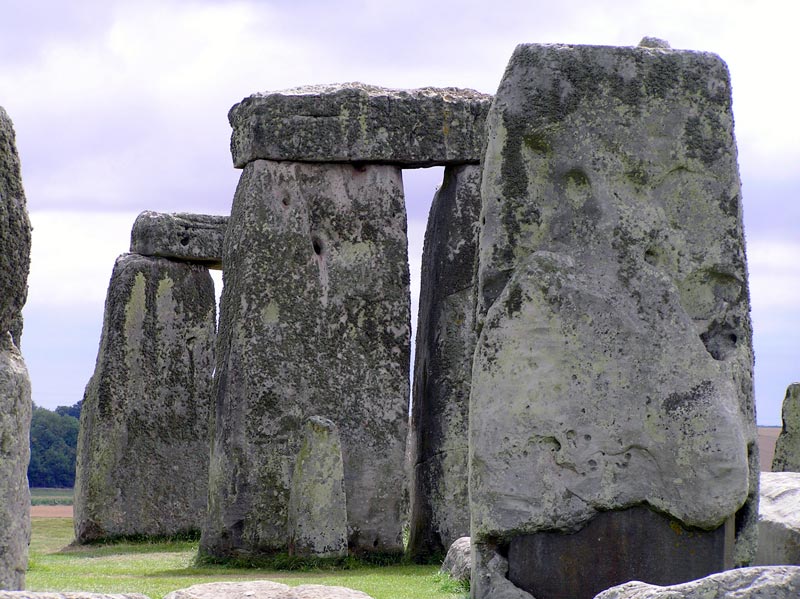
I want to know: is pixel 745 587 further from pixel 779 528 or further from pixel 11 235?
pixel 779 528

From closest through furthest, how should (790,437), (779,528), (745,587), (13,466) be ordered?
(745,587), (13,466), (779,528), (790,437)

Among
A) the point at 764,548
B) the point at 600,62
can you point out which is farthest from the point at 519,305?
the point at 764,548

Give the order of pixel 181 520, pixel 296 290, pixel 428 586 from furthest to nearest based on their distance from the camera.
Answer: pixel 181 520 < pixel 296 290 < pixel 428 586

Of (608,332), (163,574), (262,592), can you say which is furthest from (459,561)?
(262,592)

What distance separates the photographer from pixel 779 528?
10.8m

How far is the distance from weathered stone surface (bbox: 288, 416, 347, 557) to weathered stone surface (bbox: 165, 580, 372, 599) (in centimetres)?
673

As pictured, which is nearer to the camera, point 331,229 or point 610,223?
point 610,223

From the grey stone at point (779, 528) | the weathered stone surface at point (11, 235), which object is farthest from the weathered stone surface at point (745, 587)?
the grey stone at point (779, 528)

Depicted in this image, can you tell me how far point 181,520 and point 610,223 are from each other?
11.7 metres

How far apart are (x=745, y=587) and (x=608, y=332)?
3725mm

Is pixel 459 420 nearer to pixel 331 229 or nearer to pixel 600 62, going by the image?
pixel 331 229

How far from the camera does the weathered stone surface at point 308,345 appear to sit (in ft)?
50.3

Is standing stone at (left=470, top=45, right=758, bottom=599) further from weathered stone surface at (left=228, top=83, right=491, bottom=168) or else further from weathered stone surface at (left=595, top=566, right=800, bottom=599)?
weathered stone surface at (left=228, top=83, right=491, bottom=168)

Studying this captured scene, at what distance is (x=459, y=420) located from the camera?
1599 centimetres
